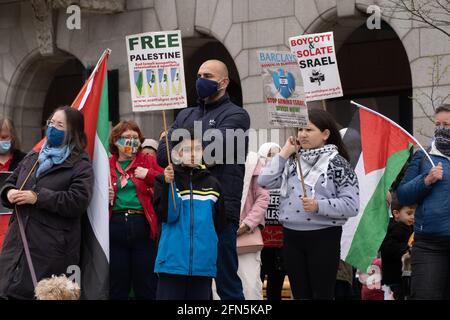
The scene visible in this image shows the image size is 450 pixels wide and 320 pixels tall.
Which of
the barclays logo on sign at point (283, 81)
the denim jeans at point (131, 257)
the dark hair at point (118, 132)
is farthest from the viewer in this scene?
the dark hair at point (118, 132)

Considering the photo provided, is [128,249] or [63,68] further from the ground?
[63,68]

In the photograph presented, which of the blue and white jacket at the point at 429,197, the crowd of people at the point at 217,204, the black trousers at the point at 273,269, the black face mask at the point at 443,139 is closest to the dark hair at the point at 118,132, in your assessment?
the crowd of people at the point at 217,204

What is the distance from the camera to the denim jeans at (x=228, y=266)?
10.2 metres

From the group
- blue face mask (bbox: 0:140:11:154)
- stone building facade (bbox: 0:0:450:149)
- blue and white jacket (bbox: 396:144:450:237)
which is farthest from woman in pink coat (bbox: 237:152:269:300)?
stone building facade (bbox: 0:0:450:149)

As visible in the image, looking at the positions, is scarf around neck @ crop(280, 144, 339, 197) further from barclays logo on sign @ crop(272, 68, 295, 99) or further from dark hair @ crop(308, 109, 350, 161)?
barclays logo on sign @ crop(272, 68, 295, 99)

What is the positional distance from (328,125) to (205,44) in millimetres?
12067

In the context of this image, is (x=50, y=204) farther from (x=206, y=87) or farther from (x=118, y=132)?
(x=118, y=132)

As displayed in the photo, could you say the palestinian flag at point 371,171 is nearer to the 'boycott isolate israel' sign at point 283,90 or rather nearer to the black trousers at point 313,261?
the black trousers at point 313,261

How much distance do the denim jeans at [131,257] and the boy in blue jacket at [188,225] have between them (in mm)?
1583

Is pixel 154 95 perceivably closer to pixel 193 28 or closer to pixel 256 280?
pixel 256 280

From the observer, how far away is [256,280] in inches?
479

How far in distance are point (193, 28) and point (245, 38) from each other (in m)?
1.12

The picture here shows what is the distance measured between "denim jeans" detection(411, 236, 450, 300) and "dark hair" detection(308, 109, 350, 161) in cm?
91
